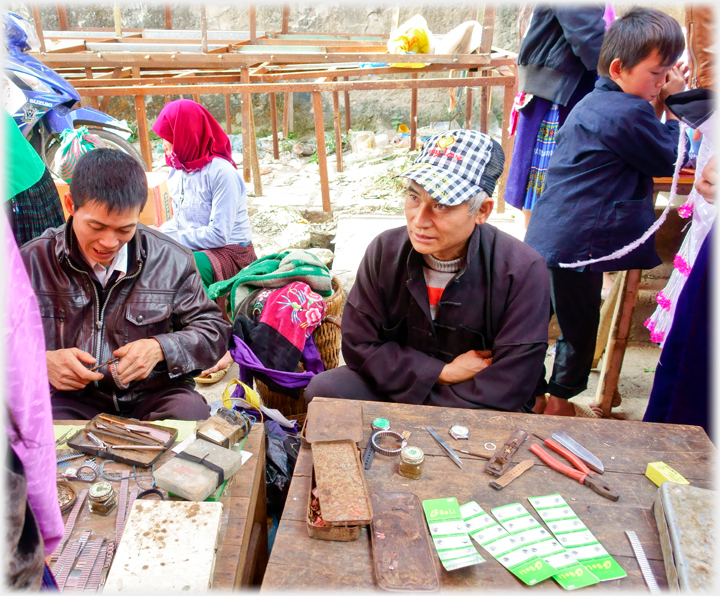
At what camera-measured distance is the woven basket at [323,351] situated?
9.31 feet

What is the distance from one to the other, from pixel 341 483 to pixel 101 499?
595 mm

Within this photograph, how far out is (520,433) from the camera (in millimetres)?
1552

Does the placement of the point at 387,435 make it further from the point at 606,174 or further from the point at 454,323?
the point at 606,174

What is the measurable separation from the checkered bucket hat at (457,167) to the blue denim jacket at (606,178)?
0.74 m

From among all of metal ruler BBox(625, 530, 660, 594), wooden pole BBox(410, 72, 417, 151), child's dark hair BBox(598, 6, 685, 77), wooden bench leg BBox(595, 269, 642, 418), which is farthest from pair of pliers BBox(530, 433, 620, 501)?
wooden pole BBox(410, 72, 417, 151)

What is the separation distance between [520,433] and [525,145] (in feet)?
7.87

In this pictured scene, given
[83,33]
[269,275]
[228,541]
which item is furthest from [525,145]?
[83,33]

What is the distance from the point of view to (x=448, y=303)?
2.01 metres

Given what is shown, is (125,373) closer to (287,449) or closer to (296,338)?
(287,449)

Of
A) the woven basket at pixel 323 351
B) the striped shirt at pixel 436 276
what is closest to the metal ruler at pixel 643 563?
the striped shirt at pixel 436 276

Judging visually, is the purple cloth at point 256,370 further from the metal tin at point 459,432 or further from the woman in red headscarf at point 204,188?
the metal tin at point 459,432

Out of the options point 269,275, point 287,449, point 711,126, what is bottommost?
point 287,449

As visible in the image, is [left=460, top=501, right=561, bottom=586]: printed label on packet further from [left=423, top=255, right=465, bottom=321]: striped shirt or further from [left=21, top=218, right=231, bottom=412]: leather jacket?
[left=21, top=218, right=231, bottom=412]: leather jacket

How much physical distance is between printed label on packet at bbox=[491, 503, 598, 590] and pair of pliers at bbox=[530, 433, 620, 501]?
0.20m
